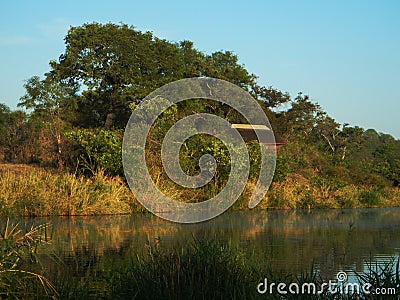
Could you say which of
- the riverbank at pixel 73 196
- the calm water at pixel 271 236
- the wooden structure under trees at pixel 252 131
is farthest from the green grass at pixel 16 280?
the wooden structure under trees at pixel 252 131

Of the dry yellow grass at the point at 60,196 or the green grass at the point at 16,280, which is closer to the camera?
the green grass at the point at 16,280

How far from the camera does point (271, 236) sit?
16.7m

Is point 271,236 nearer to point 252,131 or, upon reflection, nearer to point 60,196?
point 60,196

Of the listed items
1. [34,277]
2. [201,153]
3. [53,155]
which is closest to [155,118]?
[201,153]

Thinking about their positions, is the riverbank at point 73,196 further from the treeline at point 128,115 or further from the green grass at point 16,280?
the green grass at point 16,280

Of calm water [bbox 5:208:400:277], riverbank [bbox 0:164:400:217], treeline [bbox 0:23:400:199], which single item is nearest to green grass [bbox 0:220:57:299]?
calm water [bbox 5:208:400:277]

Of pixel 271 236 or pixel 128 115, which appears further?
pixel 128 115

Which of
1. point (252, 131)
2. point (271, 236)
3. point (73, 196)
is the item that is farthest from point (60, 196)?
point (252, 131)

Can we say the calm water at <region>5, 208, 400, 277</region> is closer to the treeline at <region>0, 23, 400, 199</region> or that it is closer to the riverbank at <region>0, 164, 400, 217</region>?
the riverbank at <region>0, 164, 400, 217</region>

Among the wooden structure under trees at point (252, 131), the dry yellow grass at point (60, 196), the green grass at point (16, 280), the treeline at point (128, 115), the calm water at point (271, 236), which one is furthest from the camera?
the wooden structure under trees at point (252, 131)

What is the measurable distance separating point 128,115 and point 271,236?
2254cm

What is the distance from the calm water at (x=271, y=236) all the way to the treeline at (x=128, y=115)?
214 inches

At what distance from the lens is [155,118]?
27.3 meters

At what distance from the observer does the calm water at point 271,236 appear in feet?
40.2
